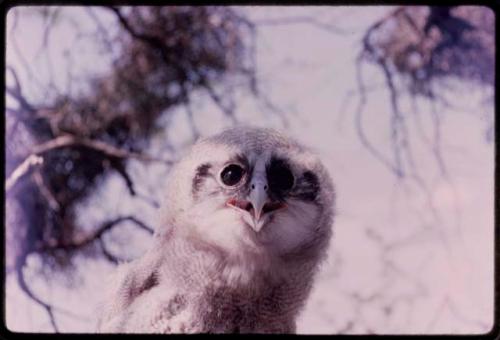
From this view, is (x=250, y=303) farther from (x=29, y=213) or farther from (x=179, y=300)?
(x=29, y=213)

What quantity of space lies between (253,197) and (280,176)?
71 millimetres

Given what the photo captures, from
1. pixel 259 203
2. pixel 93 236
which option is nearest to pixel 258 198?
pixel 259 203

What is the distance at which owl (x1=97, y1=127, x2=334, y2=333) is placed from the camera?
970 millimetres

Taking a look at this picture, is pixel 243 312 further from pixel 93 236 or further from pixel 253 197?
pixel 93 236

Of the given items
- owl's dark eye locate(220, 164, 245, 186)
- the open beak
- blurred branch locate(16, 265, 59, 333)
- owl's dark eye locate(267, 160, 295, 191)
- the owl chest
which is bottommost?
the owl chest

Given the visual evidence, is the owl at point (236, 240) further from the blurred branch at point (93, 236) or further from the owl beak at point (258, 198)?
the blurred branch at point (93, 236)

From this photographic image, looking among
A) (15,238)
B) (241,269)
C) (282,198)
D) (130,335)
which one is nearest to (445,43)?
(282,198)

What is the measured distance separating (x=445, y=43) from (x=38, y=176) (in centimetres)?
87

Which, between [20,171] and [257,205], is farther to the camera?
[20,171]

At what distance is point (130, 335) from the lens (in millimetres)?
1028

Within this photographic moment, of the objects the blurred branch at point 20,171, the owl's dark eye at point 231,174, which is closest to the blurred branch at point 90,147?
the blurred branch at point 20,171

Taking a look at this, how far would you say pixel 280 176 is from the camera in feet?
3.22

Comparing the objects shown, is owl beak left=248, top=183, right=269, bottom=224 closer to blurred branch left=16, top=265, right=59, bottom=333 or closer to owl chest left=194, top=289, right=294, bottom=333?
owl chest left=194, top=289, right=294, bottom=333

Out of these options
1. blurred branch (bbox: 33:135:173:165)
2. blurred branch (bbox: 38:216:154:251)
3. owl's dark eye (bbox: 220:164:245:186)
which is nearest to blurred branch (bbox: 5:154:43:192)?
blurred branch (bbox: 33:135:173:165)
